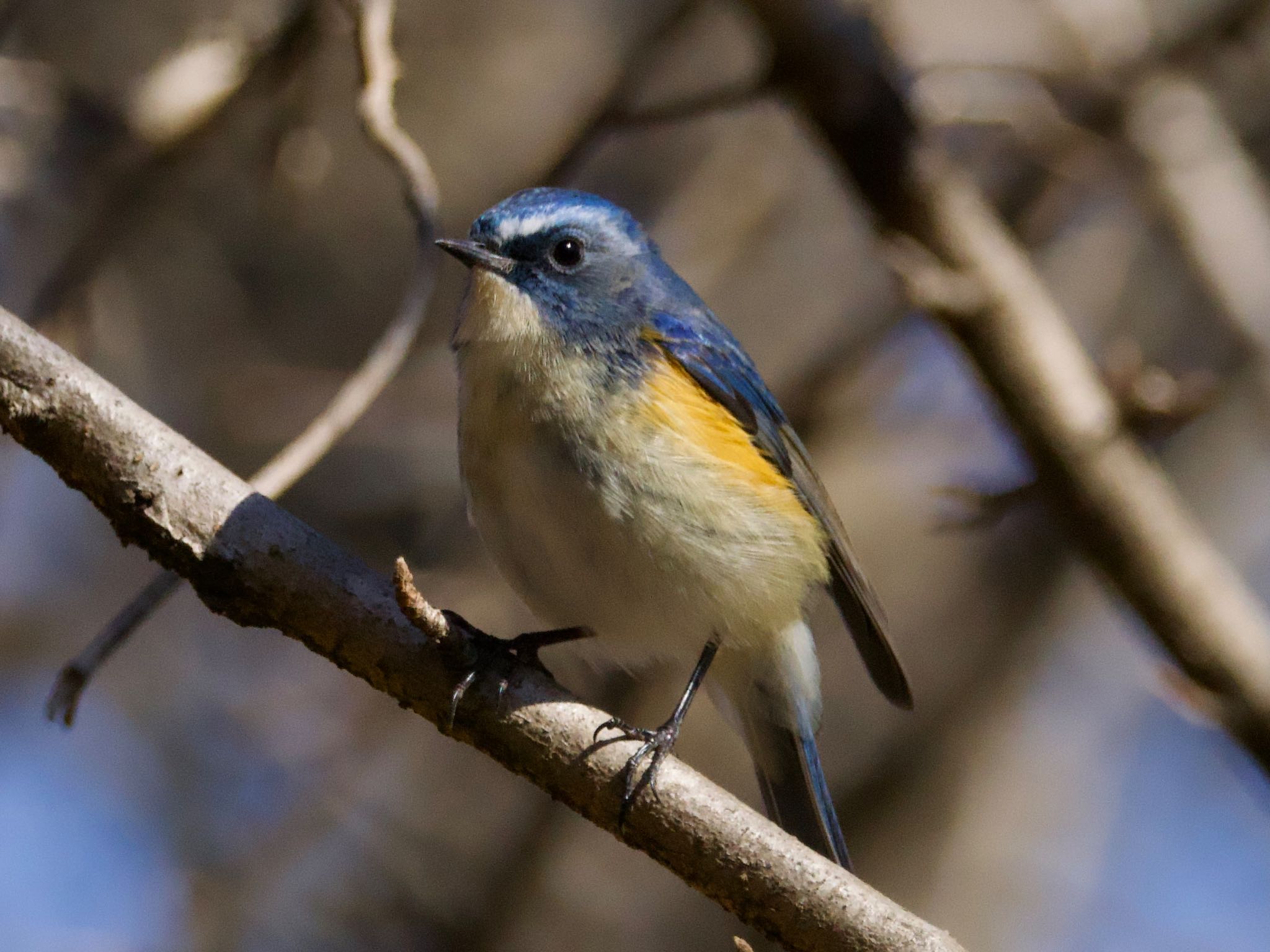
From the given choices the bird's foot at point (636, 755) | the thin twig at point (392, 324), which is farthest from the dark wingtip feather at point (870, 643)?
the thin twig at point (392, 324)

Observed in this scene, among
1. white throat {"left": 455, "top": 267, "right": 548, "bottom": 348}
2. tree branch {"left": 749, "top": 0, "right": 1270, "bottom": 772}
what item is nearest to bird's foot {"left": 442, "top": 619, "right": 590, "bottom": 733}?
white throat {"left": 455, "top": 267, "right": 548, "bottom": 348}

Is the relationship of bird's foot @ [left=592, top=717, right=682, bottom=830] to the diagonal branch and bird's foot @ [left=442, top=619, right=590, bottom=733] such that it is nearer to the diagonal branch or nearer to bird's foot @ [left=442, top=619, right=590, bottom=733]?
the diagonal branch

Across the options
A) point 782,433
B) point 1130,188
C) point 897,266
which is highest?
point 1130,188

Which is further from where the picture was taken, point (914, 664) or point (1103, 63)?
point (914, 664)

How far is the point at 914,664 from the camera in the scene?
568 cm

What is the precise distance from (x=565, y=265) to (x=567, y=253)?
0.03 m

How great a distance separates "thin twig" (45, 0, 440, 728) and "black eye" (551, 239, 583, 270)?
34cm

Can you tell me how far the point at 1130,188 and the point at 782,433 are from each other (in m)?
2.86

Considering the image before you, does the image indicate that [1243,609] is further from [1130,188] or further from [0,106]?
[0,106]

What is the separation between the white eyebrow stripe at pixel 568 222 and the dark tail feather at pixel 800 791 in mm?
1478

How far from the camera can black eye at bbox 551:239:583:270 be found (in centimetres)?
355

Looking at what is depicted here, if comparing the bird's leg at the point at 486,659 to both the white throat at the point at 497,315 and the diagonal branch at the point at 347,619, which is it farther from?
the white throat at the point at 497,315

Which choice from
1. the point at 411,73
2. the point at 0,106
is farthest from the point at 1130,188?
the point at 0,106

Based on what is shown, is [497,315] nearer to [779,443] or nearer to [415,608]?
[779,443]
